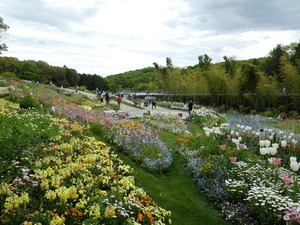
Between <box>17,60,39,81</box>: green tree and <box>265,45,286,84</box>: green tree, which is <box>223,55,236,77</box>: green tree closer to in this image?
<box>265,45,286,84</box>: green tree

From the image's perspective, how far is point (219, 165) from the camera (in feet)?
26.5

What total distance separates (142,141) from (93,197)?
19.6ft

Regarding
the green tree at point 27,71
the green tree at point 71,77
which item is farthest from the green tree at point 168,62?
the green tree at point 71,77

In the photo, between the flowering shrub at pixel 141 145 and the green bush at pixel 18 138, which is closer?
the green bush at pixel 18 138

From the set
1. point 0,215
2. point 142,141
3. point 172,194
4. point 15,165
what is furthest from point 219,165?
point 0,215

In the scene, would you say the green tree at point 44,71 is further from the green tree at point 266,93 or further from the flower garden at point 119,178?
the flower garden at point 119,178

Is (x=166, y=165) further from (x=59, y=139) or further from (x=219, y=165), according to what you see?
(x=59, y=139)

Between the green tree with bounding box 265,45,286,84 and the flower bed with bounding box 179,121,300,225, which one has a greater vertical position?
the green tree with bounding box 265,45,286,84

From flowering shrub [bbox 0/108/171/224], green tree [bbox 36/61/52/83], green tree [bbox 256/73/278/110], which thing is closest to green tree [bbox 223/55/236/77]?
green tree [bbox 256/73/278/110]

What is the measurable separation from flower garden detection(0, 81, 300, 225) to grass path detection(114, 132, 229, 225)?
0.64 ft

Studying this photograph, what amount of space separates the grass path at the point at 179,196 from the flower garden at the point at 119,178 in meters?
0.20

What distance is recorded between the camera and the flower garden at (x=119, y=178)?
4.62m

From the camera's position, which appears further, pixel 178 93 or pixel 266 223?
pixel 178 93

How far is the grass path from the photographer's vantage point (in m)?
6.54
